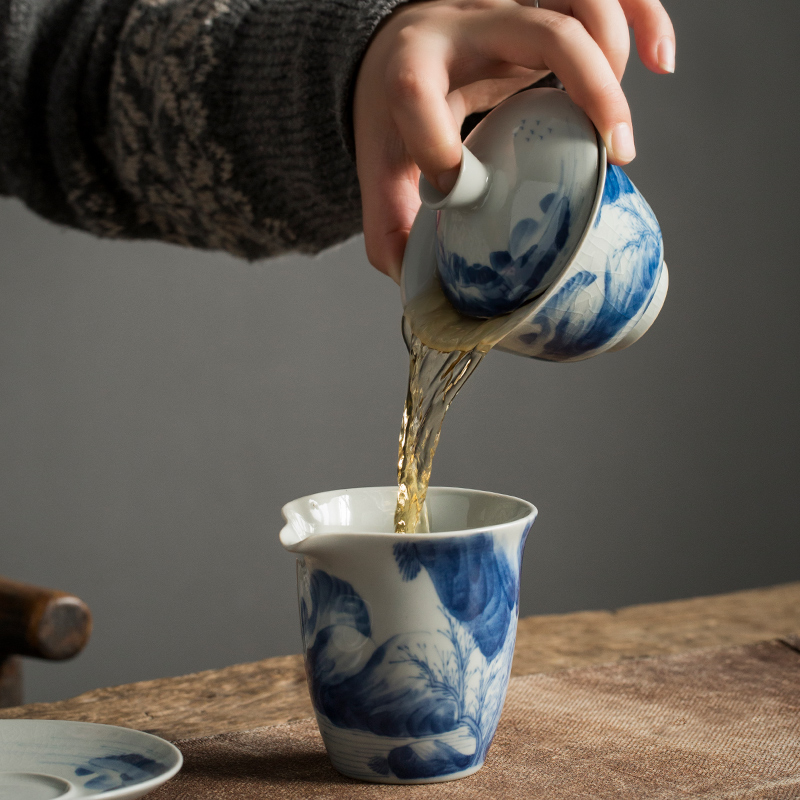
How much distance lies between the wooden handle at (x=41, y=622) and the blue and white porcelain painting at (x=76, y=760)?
27 cm

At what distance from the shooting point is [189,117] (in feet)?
3.15

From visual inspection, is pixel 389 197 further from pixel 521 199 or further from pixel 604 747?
pixel 604 747

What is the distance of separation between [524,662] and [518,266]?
40cm

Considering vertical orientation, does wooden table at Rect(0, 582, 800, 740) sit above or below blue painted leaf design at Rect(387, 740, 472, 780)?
below

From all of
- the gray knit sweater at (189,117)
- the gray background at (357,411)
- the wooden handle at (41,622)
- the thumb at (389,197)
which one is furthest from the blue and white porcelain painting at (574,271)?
the gray background at (357,411)

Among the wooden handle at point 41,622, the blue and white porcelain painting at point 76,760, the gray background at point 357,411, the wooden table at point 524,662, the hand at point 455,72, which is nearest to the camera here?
the blue and white porcelain painting at point 76,760

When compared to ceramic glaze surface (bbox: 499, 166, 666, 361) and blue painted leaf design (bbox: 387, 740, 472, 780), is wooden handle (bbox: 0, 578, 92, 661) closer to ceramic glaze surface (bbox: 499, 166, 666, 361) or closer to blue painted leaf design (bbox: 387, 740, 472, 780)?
blue painted leaf design (bbox: 387, 740, 472, 780)

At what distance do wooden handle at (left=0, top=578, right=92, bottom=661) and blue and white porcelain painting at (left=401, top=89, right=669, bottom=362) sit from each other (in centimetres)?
47

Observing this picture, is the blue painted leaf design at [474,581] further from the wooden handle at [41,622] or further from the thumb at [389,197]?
the wooden handle at [41,622]

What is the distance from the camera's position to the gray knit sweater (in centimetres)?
89

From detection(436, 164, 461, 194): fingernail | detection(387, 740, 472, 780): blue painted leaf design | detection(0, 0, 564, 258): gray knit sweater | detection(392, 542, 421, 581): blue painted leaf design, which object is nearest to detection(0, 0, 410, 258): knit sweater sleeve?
detection(0, 0, 564, 258): gray knit sweater

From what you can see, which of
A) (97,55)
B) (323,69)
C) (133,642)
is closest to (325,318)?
(133,642)

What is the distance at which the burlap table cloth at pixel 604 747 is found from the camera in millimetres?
604

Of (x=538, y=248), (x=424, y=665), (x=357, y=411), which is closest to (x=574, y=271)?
(x=538, y=248)
